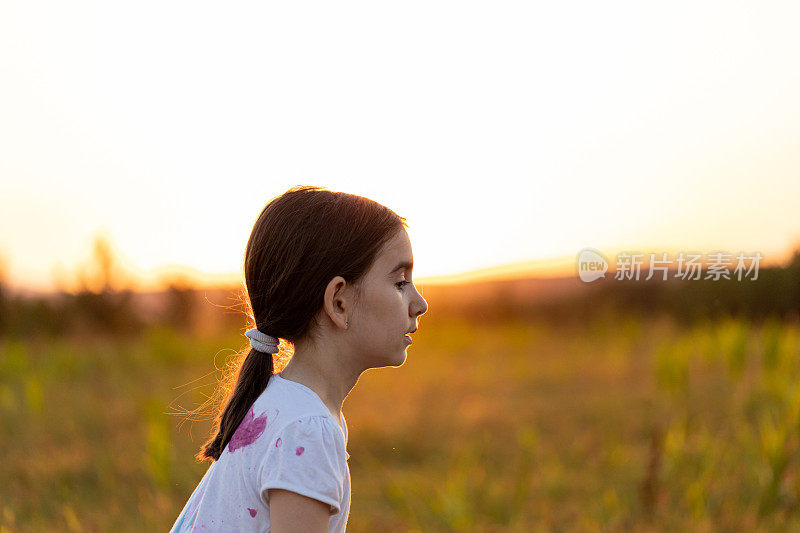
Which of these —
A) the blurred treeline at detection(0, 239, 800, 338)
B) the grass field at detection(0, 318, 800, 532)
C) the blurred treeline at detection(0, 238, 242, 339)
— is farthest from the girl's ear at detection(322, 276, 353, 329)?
the blurred treeline at detection(0, 238, 242, 339)

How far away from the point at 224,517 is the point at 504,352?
7608 mm

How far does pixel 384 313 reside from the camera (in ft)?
4.06

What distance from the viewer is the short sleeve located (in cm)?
112

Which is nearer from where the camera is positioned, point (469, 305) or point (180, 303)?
point (180, 303)

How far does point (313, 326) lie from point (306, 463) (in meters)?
0.24

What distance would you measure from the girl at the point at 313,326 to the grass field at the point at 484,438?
1003mm

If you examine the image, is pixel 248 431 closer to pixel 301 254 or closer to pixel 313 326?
pixel 313 326

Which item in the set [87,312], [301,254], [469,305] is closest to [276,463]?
[301,254]

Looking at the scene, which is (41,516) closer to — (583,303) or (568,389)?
(568,389)

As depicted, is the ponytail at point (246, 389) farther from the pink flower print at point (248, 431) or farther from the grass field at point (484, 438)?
the grass field at point (484, 438)

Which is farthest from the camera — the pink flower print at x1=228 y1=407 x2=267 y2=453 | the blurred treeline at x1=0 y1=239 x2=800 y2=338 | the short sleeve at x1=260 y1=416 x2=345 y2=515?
the blurred treeline at x1=0 y1=239 x2=800 y2=338

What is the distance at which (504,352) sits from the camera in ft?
28.3

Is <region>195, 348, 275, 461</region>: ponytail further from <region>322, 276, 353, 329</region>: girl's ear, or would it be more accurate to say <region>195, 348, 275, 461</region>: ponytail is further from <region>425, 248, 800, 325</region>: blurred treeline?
<region>425, 248, 800, 325</region>: blurred treeline

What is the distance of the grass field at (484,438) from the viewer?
3.23 metres
